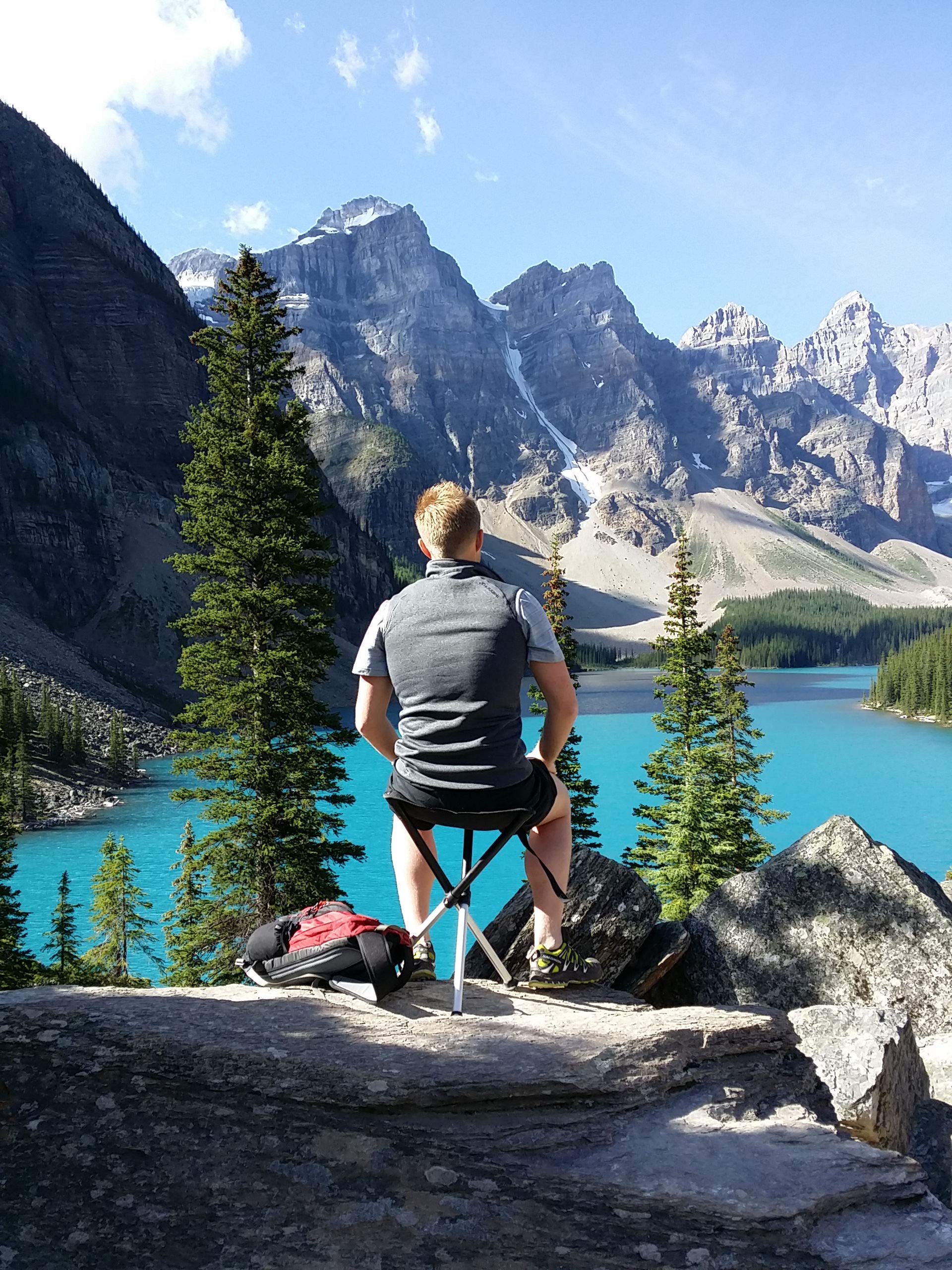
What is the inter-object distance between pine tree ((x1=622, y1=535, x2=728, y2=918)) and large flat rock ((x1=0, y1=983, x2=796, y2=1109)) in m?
21.4

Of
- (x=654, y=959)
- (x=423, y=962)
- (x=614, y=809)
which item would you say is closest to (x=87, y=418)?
(x=614, y=809)

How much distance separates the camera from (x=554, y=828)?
5828 mm

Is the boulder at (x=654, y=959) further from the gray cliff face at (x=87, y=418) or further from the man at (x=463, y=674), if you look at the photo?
the gray cliff face at (x=87, y=418)

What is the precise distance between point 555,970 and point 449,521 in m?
3.20

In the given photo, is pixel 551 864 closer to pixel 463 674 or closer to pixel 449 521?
pixel 463 674

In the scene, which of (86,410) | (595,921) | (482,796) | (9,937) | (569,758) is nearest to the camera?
(482,796)

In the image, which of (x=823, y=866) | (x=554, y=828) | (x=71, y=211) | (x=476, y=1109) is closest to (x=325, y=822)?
(x=823, y=866)

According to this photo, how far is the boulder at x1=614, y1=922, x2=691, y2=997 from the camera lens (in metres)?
8.20

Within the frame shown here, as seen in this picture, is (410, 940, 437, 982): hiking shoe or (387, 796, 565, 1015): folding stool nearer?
(387, 796, 565, 1015): folding stool

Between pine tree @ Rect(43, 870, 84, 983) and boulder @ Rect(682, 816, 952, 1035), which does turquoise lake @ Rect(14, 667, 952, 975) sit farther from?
boulder @ Rect(682, 816, 952, 1035)

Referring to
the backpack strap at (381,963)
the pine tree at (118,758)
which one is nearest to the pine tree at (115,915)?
the backpack strap at (381,963)

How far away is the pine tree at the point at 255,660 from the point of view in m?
18.0

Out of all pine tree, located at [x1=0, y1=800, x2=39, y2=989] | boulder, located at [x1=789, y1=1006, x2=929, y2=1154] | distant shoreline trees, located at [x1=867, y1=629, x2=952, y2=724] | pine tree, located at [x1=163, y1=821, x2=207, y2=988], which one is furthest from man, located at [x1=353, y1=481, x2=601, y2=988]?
distant shoreline trees, located at [x1=867, y1=629, x2=952, y2=724]

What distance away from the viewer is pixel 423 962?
571 cm
